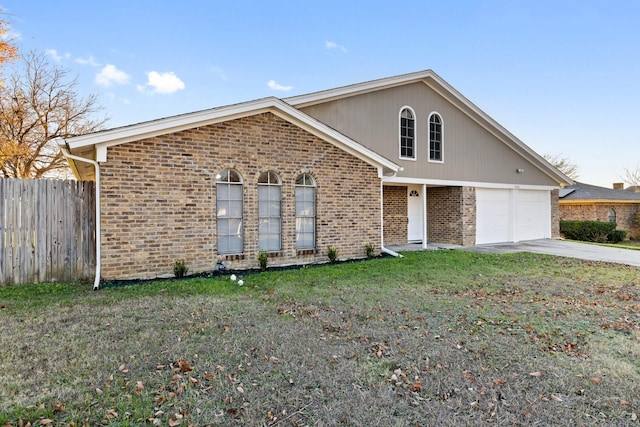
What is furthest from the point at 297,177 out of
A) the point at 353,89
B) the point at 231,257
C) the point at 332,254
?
the point at 353,89

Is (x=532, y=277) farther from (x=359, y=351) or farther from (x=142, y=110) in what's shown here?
(x=142, y=110)

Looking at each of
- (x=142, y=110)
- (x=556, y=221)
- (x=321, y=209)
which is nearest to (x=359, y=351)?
(x=321, y=209)

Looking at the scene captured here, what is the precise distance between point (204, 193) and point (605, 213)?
25.0m

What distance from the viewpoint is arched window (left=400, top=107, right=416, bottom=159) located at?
13.6 meters

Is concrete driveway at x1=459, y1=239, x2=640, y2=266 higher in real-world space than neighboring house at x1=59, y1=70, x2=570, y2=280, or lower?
lower

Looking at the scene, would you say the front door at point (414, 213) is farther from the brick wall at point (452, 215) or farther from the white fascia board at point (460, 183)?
the white fascia board at point (460, 183)

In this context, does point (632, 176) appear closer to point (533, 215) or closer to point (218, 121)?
point (533, 215)

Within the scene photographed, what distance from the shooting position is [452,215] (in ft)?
49.5

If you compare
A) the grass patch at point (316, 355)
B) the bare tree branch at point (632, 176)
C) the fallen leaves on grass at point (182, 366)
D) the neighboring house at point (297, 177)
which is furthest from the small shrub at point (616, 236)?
the bare tree branch at point (632, 176)

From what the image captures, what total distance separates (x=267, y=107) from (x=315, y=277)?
441cm

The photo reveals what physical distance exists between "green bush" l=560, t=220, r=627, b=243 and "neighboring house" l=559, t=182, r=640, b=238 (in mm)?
1346

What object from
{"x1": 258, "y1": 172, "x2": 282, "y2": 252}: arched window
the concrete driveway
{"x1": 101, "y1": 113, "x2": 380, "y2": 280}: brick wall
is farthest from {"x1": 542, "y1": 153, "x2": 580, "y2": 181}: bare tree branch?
{"x1": 258, "y1": 172, "x2": 282, "y2": 252}: arched window

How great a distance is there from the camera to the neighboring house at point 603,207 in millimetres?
22031

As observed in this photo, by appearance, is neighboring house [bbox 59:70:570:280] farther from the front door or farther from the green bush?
the green bush
